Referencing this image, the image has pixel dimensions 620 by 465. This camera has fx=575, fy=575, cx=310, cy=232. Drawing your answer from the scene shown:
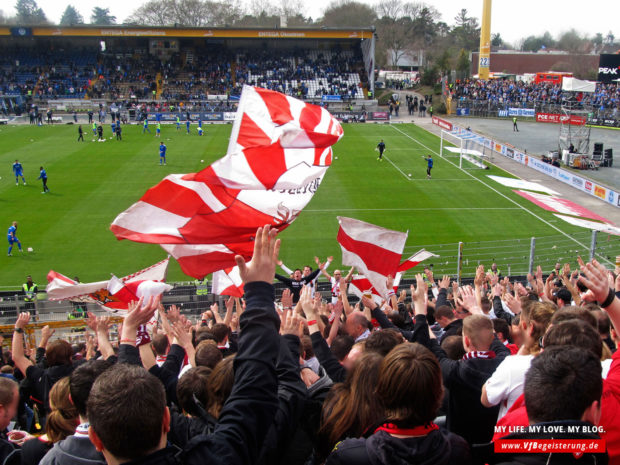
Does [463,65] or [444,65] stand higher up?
[463,65]

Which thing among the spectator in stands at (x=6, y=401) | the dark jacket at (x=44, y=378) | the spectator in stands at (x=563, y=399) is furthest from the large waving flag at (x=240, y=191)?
the spectator in stands at (x=563, y=399)

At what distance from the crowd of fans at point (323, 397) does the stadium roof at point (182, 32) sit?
64.8 metres

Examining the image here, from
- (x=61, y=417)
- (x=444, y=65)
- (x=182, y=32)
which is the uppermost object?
(x=182, y=32)

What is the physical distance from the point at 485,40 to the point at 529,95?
1843cm

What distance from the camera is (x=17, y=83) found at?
62562mm

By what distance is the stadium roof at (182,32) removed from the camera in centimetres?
6366

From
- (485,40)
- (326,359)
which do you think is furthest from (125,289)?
(485,40)

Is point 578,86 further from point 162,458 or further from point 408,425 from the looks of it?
point 162,458

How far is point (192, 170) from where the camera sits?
1276 inches

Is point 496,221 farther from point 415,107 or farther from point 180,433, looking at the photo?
point 415,107

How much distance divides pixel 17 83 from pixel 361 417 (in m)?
69.4

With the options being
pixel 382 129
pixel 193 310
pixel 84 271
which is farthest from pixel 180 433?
pixel 382 129

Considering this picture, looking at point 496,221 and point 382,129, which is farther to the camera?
point 382,129

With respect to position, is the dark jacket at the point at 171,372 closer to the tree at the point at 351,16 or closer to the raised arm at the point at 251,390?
the raised arm at the point at 251,390
